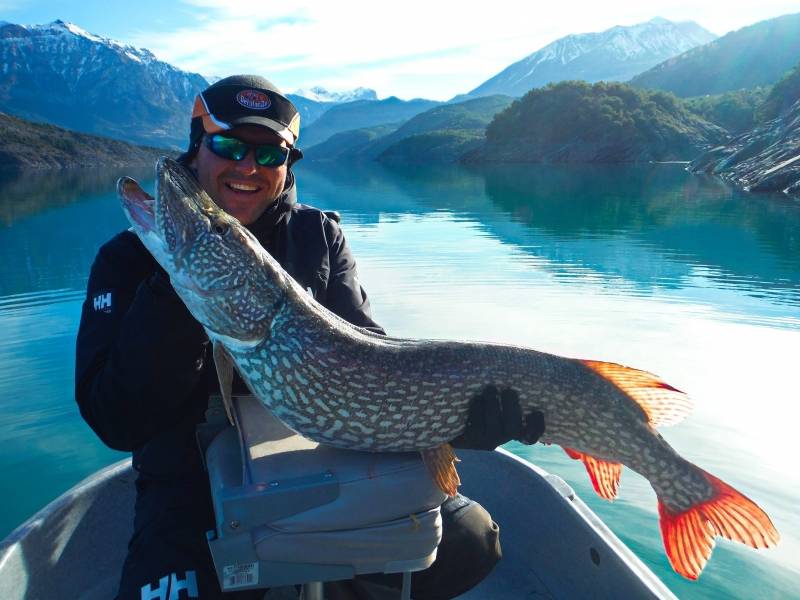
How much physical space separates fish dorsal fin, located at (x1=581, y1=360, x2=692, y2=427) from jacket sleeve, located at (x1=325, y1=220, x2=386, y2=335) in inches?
66.5

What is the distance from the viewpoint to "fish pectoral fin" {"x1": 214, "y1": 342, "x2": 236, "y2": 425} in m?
3.06

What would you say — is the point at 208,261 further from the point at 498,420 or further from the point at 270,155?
the point at 498,420

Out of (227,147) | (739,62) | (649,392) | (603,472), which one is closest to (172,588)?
(603,472)

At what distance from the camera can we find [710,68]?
190125 millimetres

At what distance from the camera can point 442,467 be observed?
10.1ft

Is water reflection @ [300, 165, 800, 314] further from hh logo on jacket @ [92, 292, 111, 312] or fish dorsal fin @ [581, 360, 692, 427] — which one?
hh logo on jacket @ [92, 292, 111, 312]

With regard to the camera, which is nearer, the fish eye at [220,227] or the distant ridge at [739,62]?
the fish eye at [220,227]

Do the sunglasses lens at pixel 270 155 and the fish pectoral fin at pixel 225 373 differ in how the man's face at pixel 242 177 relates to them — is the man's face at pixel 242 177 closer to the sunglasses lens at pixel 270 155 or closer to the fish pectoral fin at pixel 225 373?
the sunglasses lens at pixel 270 155

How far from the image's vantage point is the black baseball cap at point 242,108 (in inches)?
150

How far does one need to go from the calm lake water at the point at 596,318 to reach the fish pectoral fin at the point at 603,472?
1.98 meters

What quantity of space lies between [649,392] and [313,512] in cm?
194

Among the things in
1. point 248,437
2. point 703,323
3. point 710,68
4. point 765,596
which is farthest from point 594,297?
point 710,68

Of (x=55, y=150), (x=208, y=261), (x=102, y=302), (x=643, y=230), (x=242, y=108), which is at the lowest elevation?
(x=55, y=150)

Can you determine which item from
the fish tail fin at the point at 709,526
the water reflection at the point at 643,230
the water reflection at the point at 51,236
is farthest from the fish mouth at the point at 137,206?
the water reflection at the point at 51,236
